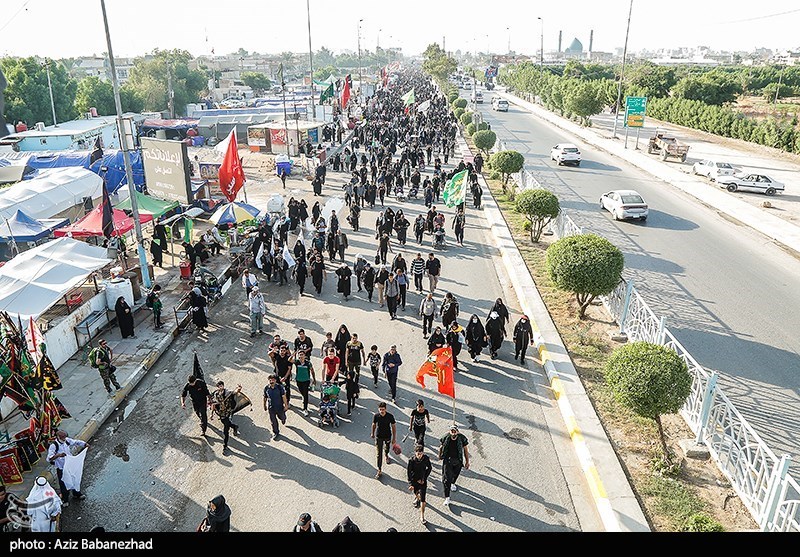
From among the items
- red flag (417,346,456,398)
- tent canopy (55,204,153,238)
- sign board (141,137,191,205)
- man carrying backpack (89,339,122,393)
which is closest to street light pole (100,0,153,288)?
tent canopy (55,204,153,238)

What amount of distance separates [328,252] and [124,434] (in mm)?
9760

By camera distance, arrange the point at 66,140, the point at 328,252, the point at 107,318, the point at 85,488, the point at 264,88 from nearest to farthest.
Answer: the point at 85,488 → the point at 107,318 → the point at 328,252 → the point at 66,140 → the point at 264,88

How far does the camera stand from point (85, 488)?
8.78 m

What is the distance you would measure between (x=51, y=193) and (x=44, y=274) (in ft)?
33.2

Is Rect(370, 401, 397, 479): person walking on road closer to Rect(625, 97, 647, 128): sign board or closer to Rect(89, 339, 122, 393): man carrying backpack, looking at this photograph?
Rect(89, 339, 122, 393): man carrying backpack

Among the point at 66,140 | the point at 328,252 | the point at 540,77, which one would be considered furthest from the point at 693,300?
the point at 540,77

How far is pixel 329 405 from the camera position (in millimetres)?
10156

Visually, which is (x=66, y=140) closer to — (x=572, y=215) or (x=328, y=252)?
(x=328, y=252)

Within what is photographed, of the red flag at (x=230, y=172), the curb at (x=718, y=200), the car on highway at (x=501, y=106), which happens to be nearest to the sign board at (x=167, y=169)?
the red flag at (x=230, y=172)

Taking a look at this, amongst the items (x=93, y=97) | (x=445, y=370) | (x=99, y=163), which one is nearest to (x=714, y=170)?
(x=445, y=370)

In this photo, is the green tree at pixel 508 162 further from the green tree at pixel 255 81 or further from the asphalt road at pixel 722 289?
the green tree at pixel 255 81

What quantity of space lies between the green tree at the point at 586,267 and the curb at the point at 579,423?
3.98 feet

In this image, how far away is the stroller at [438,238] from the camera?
1972cm

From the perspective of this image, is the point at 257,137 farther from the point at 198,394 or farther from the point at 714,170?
the point at 198,394
